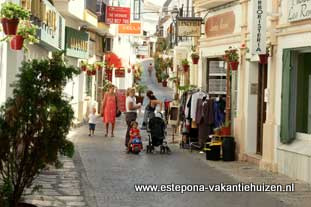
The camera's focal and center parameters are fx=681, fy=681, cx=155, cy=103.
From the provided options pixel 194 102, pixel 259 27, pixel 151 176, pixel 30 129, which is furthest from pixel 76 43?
pixel 30 129

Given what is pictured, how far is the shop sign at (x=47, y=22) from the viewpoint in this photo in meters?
17.9

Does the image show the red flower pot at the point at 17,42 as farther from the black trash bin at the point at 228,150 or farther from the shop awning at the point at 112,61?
the shop awning at the point at 112,61

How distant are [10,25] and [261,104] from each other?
825 cm

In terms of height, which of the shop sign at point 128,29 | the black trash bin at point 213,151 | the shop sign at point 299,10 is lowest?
the black trash bin at point 213,151

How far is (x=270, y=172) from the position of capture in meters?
15.6

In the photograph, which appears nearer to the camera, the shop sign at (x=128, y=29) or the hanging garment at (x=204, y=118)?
the hanging garment at (x=204, y=118)

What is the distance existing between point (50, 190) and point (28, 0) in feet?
21.6

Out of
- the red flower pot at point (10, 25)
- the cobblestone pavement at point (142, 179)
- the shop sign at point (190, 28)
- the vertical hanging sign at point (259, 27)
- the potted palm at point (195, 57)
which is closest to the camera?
the cobblestone pavement at point (142, 179)

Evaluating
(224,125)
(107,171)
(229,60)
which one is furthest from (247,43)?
(107,171)

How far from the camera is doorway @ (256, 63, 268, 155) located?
57.3 feet

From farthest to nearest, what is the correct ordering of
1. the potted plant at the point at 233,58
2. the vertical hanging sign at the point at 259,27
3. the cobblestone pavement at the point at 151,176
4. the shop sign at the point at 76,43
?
the shop sign at the point at 76,43 < the potted plant at the point at 233,58 < the vertical hanging sign at the point at 259,27 < the cobblestone pavement at the point at 151,176

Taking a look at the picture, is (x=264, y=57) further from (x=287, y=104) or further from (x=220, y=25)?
(x=220, y=25)

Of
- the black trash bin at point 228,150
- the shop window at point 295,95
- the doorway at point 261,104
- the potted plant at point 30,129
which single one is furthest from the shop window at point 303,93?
the potted plant at point 30,129

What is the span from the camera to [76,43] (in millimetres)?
29656
